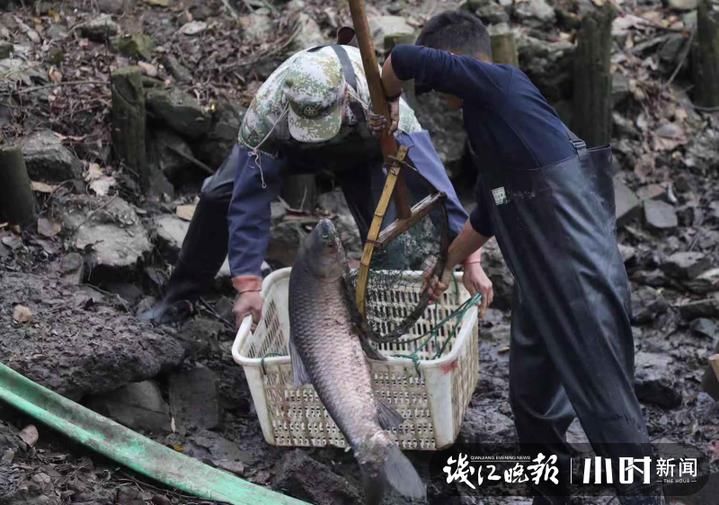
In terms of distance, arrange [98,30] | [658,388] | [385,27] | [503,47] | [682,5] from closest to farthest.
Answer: [658,388], [98,30], [503,47], [385,27], [682,5]

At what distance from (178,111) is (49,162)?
1051mm

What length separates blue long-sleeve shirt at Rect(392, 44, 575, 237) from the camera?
404 cm

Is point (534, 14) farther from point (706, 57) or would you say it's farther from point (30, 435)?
point (30, 435)

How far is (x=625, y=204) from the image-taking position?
830cm

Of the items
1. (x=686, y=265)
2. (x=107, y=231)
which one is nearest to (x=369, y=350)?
(x=107, y=231)

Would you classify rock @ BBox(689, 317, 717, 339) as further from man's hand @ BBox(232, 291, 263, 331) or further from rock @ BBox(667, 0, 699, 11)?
rock @ BBox(667, 0, 699, 11)

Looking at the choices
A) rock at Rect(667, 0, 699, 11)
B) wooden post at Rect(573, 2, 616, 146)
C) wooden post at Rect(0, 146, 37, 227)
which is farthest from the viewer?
rock at Rect(667, 0, 699, 11)

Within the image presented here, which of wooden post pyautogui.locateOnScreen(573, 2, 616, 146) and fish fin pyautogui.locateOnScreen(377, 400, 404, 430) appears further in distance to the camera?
wooden post pyautogui.locateOnScreen(573, 2, 616, 146)

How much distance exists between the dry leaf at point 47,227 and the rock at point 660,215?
14.8 feet

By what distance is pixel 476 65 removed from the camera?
408 cm

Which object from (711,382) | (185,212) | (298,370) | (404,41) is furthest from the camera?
(404,41)

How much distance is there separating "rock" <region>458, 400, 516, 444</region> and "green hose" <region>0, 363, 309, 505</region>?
130 centimetres

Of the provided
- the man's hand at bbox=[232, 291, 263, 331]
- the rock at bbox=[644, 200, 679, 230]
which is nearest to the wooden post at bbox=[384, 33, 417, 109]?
the rock at bbox=[644, 200, 679, 230]

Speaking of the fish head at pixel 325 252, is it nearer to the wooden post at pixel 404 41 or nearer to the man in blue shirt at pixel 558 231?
the man in blue shirt at pixel 558 231
